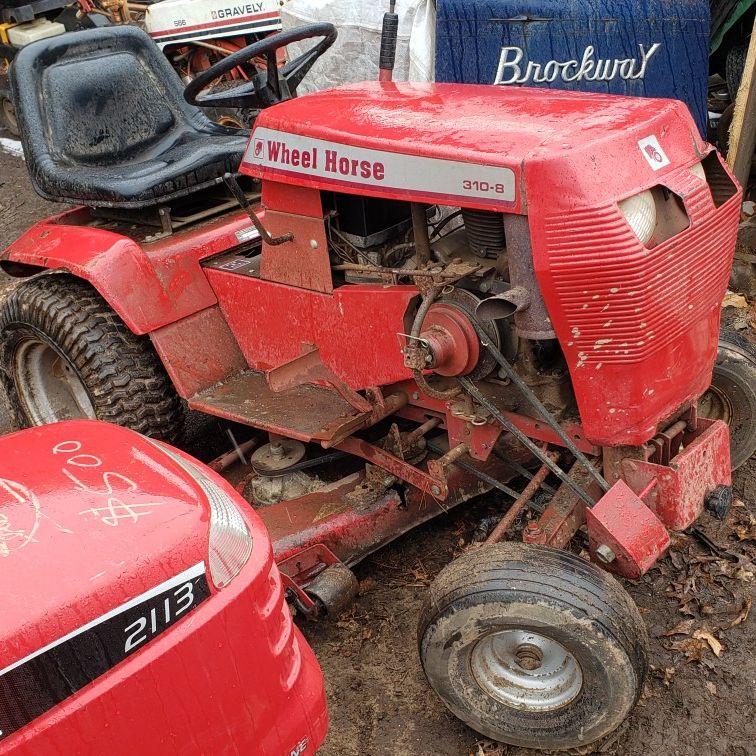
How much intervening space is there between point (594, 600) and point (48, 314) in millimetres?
2413

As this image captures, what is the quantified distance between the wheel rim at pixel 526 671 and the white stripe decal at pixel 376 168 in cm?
122

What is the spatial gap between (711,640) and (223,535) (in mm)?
1792

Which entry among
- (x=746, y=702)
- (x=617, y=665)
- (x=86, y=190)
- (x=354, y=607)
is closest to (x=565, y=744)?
(x=617, y=665)

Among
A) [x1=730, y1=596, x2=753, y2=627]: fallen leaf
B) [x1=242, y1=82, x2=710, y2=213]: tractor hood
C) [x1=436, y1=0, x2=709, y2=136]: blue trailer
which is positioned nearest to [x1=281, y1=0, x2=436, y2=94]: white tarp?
[x1=436, y1=0, x2=709, y2=136]: blue trailer

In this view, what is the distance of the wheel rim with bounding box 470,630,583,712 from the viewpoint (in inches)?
98.7

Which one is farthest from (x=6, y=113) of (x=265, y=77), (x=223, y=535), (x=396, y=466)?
(x=223, y=535)

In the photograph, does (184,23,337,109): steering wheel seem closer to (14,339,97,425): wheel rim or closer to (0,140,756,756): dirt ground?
(14,339,97,425): wheel rim

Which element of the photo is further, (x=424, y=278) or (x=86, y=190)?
(x=86, y=190)

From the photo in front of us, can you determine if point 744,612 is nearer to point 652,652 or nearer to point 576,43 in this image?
point 652,652

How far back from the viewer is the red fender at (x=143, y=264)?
3447mm

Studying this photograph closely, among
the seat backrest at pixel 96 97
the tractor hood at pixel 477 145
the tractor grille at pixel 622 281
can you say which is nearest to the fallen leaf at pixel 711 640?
the tractor grille at pixel 622 281

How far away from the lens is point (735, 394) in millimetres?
3316

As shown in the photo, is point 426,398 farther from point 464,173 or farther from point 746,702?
point 746,702

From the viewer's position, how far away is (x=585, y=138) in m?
2.37
